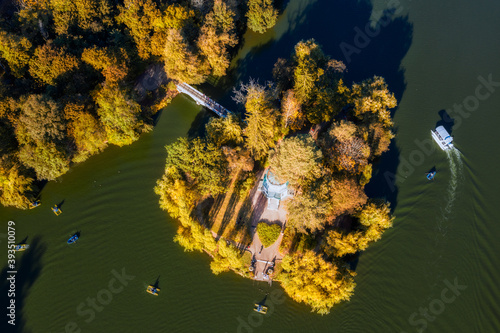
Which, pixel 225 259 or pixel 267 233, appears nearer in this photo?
pixel 225 259

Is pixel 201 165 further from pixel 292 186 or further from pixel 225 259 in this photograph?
pixel 225 259

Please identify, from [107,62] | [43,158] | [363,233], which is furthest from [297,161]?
[43,158]

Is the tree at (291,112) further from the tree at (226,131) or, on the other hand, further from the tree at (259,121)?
the tree at (226,131)

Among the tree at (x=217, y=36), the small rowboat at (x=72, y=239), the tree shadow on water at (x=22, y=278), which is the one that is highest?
the tree at (x=217, y=36)

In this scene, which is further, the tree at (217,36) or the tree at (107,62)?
the tree at (217,36)

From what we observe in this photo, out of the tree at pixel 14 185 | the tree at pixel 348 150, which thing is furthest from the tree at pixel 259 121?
the tree at pixel 14 185

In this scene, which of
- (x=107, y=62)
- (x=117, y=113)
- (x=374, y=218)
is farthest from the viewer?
(x=107, y=62)

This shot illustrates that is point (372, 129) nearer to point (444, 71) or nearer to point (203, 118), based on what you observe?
point (444, 71)

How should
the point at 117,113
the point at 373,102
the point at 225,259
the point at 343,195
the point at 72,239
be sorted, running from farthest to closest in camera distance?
the point at 373,102 < the point at 117,113 < the point at 72,239 < the point at 225,259 < the point at 343,195
